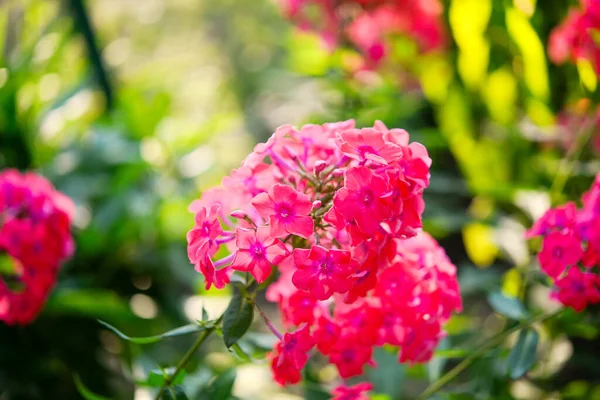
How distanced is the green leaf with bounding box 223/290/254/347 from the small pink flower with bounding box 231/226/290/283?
0.07m

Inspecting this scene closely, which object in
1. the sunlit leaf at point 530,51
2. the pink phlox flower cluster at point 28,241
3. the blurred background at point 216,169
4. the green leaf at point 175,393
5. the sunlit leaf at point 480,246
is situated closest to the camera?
the green leaf at point 175,393

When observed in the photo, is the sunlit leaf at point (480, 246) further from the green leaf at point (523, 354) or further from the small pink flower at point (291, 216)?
the small pink flower at point (291, 216)

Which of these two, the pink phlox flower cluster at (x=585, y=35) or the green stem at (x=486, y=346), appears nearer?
the green stem at (x=486, y=346)

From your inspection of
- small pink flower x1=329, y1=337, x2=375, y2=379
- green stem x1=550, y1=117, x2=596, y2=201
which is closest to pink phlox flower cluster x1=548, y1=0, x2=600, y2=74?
green stem x1=550, y1=117, x2=596, y2=201

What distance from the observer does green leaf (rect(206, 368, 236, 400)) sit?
3.00 feet

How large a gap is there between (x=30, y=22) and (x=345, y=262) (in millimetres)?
1878

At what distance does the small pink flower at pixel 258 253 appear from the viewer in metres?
0.70

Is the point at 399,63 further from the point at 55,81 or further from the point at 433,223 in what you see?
the point at 55,81

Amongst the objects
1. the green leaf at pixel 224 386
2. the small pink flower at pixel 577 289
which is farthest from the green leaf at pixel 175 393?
the small pink flower at pixel 577 289

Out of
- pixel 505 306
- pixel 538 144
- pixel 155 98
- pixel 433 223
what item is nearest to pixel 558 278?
pixel 505 306

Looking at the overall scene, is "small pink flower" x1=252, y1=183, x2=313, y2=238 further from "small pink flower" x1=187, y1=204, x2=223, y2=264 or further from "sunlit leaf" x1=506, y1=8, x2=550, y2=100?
"sunlit leaf" x1=506, y1=8, x2=550, y2=100

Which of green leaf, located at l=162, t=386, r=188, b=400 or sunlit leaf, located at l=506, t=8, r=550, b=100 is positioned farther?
sunlit leaf, located at l=506, t=8, r=550, b=100

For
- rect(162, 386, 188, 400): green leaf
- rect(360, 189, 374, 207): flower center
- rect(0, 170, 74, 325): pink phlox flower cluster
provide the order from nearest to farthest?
1. rect(360, 189, 374, 207): flower center
2. rect(162, 386, 188, 400): green leaf
3. rect(0, 170, 74, 325): pink phlox flower cluster

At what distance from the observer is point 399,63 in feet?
6.86
